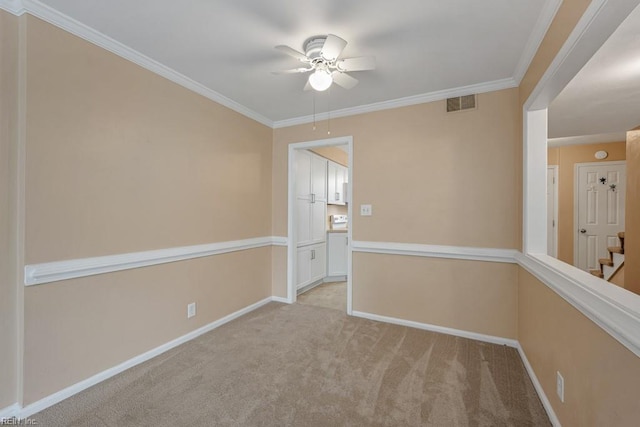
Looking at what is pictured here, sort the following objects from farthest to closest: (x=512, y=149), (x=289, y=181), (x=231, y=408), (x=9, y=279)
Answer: (x=289, y=181) < (x=512, y=149) < (x=231, y=408) < (x=9, y=279)

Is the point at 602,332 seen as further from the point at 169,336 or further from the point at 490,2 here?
the point at 169,336

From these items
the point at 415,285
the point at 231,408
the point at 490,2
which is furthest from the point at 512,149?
the point at 231,408

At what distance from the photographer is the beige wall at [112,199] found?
5.43 ft

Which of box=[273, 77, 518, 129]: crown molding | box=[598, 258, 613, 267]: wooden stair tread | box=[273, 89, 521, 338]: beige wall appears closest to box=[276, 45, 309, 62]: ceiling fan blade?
box=[273, 77, 518, 129]: crown molding

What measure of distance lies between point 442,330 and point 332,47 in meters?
2.72

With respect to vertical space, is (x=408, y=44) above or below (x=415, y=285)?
above

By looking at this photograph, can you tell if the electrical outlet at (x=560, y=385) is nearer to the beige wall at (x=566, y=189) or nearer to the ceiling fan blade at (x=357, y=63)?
the ceiling fan blade at (x=357, y=63)

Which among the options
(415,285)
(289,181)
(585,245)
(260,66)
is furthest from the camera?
(585,245)

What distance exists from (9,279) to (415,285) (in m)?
3.12

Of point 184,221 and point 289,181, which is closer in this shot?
point 184,221

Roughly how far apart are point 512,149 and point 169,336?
138 inches

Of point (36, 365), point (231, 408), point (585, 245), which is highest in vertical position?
point (585, 245)

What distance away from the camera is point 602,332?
1102 mm

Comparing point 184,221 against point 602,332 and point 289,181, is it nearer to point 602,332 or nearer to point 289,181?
point 289,181
